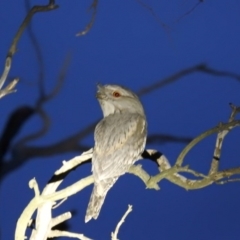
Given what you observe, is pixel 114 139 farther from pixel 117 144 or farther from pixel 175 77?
pixel 175 77

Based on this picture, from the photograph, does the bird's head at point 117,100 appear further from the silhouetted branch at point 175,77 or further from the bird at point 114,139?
the silhouetted branch at point 175,77

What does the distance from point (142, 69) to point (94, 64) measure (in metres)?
0.12

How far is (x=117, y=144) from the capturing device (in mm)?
1104

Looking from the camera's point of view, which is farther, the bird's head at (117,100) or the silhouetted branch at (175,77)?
the silhouetted branch at (175,77)

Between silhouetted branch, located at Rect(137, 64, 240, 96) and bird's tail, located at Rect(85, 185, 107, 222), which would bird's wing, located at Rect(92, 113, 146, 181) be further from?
silhouetted branch, located at Rect(137, 64, 240, 96)

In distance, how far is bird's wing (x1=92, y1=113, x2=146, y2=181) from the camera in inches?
42.1

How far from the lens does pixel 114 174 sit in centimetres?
108

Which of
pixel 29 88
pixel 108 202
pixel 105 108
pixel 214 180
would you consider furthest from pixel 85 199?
pixel 214 180

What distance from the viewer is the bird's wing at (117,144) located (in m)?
1.07

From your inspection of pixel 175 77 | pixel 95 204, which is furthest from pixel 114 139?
pixel 175 77

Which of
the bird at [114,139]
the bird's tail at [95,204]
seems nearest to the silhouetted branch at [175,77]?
the bird at [114,139]

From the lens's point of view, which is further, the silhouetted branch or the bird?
the silhouetted branch

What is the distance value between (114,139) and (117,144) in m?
0.01

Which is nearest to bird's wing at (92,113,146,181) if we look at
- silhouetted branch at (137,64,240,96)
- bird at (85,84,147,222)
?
bird at (85,84,147,222)
